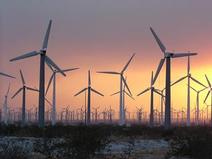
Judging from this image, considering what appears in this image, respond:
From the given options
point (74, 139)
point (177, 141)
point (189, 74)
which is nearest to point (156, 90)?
point (189, 74)

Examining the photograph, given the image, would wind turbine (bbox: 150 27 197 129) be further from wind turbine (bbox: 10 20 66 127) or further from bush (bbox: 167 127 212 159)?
bush (bbox: 167 127 212 159)

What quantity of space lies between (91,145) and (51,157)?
2.12 meters

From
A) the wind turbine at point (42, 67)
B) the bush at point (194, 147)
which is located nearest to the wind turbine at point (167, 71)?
the wind turbine at point (42, 67)

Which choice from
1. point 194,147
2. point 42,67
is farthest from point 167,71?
point 194,147

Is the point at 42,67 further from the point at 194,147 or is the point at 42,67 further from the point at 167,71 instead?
the point at 194,147

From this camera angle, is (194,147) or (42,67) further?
(42,67)

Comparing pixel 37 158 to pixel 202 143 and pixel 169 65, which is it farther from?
pixel 169 65

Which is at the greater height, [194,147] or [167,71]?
[167,71]

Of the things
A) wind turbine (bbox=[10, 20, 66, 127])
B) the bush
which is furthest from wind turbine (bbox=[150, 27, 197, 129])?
the bush

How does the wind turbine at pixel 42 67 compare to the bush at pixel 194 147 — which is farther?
the wind turbine at pixel 42 67

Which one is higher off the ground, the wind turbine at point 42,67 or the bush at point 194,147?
the wind turbine at point 42,67

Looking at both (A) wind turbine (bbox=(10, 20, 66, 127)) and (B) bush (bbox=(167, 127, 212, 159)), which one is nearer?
(B) bush (bbox=(167, 127, 212, 159))

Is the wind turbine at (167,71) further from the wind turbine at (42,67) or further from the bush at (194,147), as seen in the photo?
the bush at (194,147)

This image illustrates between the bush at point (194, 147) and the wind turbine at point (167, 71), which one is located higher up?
the wind turbine at point (167, 71)
